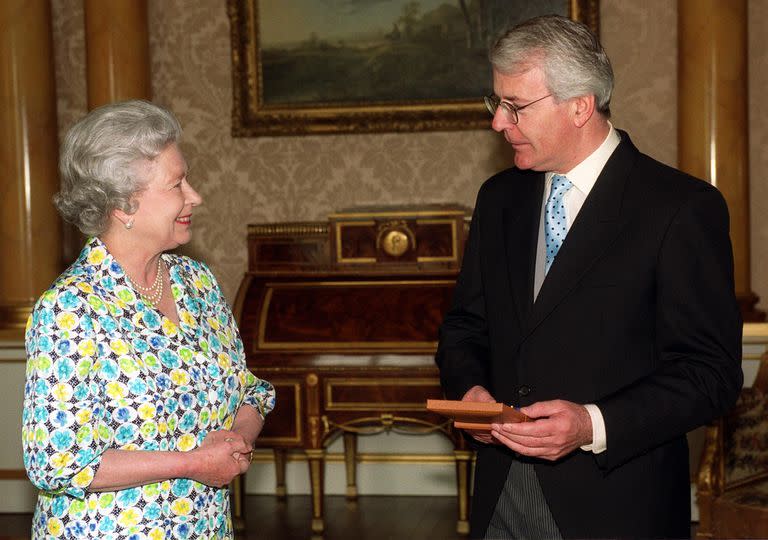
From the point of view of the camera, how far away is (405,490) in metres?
5.85

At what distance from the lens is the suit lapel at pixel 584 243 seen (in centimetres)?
228

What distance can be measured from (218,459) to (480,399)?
0.59 metres

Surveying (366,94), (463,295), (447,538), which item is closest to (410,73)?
(366,94)

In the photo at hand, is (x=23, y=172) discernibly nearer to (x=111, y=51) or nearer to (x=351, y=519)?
(x=111, y=51)

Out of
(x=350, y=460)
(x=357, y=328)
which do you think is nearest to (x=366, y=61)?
(x=357, y=328)

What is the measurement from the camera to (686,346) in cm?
218

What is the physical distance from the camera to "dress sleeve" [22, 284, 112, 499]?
84.6 inches

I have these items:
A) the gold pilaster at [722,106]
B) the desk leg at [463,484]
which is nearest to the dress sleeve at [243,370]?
the desk leg at [463,484]

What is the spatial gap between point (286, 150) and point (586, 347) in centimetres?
402

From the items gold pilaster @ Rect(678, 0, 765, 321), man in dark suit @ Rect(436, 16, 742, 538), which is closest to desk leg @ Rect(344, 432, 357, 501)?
gold pilaster @ Rect(678, 0, 765, 321)

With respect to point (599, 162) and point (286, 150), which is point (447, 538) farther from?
point (599, 162)

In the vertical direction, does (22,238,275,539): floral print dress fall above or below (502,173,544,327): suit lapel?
below

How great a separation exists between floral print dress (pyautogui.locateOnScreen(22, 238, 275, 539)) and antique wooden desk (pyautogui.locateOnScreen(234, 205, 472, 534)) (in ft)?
7.84

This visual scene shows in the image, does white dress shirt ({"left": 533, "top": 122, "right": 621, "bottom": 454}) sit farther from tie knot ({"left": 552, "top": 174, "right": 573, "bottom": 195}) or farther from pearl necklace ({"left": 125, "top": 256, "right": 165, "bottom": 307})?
pearl necklace ({"left": 125, "top": 256, "right": 165, "bottom": 307})
